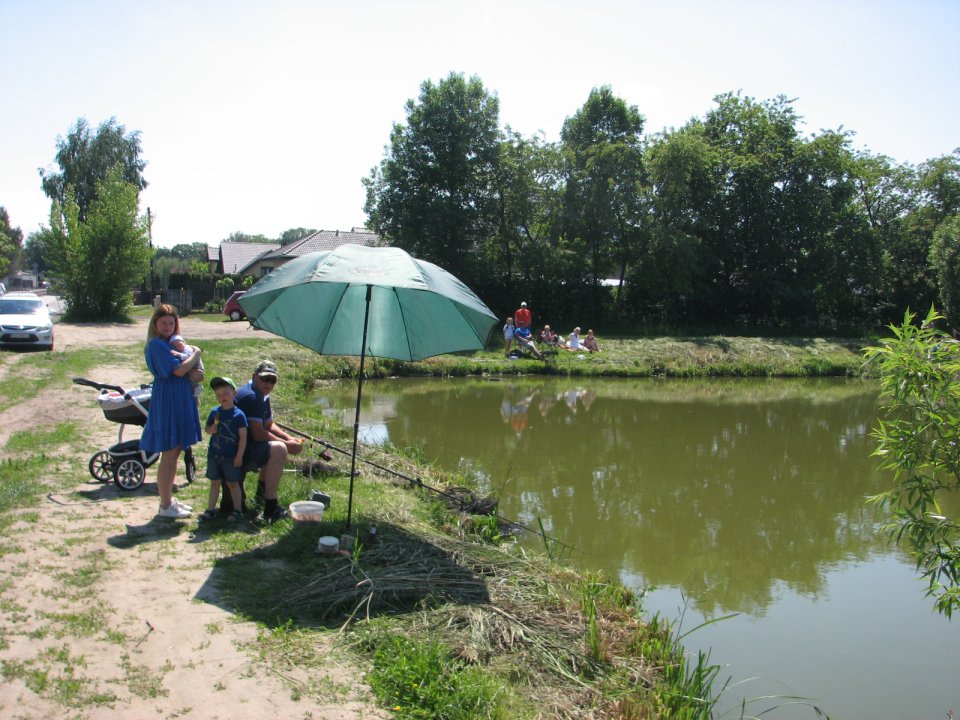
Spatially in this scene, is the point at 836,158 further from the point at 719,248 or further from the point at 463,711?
Answer: the point at 463,711

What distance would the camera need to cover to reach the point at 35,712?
3201 millimetres

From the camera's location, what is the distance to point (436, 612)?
4574 mm

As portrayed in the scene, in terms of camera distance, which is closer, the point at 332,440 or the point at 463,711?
the point at 463,711

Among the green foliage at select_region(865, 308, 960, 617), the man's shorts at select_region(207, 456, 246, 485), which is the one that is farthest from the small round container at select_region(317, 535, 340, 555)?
the green foliage at select_region(865, 308, 960, 617)

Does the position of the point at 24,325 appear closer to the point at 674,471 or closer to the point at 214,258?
the point at 674,471

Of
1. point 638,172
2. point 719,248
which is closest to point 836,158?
point 719,248

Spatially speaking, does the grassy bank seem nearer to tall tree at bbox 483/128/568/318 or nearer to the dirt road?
the dirt road

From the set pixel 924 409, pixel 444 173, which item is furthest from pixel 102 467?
pixel 444 173

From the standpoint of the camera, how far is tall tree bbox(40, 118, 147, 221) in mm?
42188

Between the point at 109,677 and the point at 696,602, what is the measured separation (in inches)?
179

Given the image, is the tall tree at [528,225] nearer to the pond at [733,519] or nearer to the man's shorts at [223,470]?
the pond at [733,519]

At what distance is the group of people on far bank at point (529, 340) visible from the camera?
22.9m

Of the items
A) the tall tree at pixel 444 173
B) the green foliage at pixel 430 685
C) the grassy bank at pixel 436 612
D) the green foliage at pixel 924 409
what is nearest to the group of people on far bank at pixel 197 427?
the grassy bank at pixel 436 612

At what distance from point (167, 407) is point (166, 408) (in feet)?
0.03
